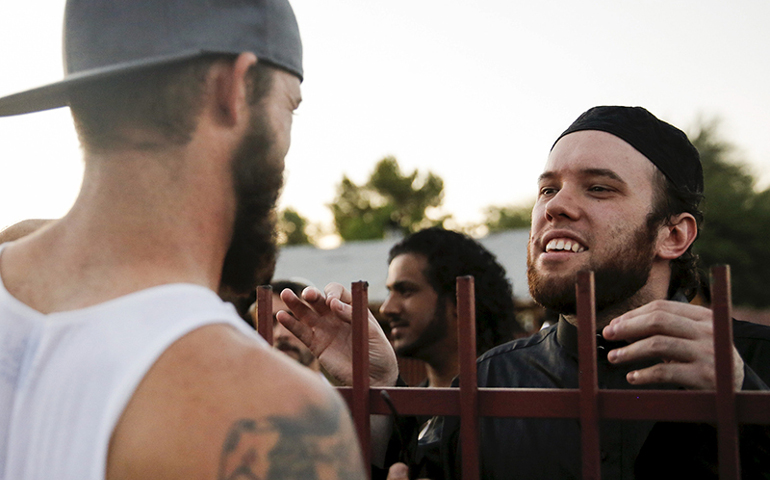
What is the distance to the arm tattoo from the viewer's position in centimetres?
101

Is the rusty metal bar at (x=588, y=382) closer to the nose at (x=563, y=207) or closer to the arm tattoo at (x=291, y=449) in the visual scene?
the arm tattoo at (x=291, y=449)

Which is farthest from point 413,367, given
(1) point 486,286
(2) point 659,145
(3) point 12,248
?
(3) point 12,248

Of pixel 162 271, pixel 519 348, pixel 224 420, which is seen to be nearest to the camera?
pixel 224 420

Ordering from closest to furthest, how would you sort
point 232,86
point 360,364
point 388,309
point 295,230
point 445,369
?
point 232,86, point 360,364, point 445,369, point 388,309, point 295,230

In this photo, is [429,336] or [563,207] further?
[429,336]

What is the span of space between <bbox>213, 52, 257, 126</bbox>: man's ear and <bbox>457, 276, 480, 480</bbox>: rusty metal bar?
2.24 feet

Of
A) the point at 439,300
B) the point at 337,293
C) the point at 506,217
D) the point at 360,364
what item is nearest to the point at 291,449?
the point at 360,364

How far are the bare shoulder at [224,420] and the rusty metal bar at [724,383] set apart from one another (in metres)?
0.85

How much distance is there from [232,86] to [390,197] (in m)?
61.8

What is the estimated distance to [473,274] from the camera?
4910 mm

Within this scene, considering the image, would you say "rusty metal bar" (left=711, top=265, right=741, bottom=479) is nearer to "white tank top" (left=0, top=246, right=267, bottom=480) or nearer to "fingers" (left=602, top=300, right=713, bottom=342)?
"fingers" (left=602, top=300, right=713, bottom=342)

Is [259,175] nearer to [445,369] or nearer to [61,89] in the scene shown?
[61,89]

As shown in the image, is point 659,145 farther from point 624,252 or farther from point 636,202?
point 624,252

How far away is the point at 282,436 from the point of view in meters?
1.04
